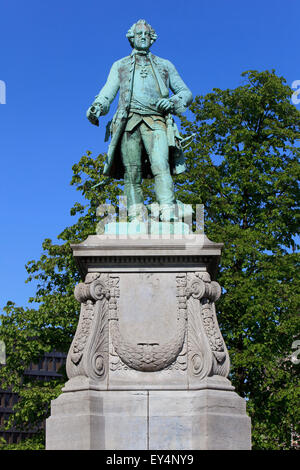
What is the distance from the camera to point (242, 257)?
24.0 meters

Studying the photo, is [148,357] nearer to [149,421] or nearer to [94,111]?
[149,421]

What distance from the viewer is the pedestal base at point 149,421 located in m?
9.23

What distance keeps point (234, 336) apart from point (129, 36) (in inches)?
502

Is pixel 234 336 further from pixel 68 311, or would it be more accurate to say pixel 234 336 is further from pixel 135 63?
pixel 135 63

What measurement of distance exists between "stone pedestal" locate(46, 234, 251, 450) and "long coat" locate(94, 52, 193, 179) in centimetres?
167

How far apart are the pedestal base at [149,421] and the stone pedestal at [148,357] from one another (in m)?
0.01

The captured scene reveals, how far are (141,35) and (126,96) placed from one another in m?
0.97

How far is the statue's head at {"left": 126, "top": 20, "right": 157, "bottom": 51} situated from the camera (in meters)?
11.7

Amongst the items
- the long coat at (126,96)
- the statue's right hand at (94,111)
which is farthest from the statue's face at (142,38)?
the statue's right hand at (94,111)

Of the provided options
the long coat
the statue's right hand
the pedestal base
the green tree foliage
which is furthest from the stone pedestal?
the green tree foliage

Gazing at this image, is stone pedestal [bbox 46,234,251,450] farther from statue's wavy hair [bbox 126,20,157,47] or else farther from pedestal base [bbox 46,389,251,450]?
statue's wavy hair [bbox 126,20,157,47]

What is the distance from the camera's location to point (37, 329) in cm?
2420
